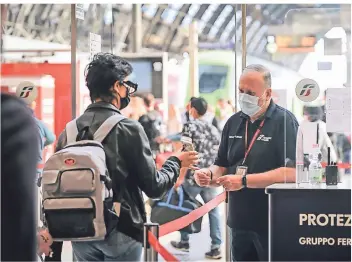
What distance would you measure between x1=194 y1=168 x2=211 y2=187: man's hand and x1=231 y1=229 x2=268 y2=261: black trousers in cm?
36

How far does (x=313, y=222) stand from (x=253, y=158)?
610 millimetres

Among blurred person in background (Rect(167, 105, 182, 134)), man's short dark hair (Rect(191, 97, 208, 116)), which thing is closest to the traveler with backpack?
man's short dark hair (Rect(191, 97, 208, 116))

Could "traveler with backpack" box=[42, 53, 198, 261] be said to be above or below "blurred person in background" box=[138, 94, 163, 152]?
below

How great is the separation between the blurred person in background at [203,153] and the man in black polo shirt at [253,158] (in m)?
0.29

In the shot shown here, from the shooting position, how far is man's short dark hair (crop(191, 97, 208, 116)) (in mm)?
5551

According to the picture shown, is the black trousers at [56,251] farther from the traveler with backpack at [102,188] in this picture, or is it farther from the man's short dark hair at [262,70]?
the man's short dark hair at [262,70]

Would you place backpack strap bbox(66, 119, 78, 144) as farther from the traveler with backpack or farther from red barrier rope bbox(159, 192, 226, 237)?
red barrier rope bbox(159, 192, 226, 237)

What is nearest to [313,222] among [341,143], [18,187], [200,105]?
[341,143]

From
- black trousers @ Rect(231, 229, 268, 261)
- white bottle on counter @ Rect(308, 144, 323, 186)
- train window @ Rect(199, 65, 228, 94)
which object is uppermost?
train window @ Rect(199, 65, 228, 94)

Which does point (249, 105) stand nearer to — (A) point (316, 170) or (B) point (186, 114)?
(A) point (316, 170)

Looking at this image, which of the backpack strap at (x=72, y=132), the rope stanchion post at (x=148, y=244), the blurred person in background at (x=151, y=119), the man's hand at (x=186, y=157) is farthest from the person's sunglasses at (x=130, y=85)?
the blurred person in background at (x=151, y=119)

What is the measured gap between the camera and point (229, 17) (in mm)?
5125

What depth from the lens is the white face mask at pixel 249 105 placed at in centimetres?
451

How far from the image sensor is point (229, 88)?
5.19 m
